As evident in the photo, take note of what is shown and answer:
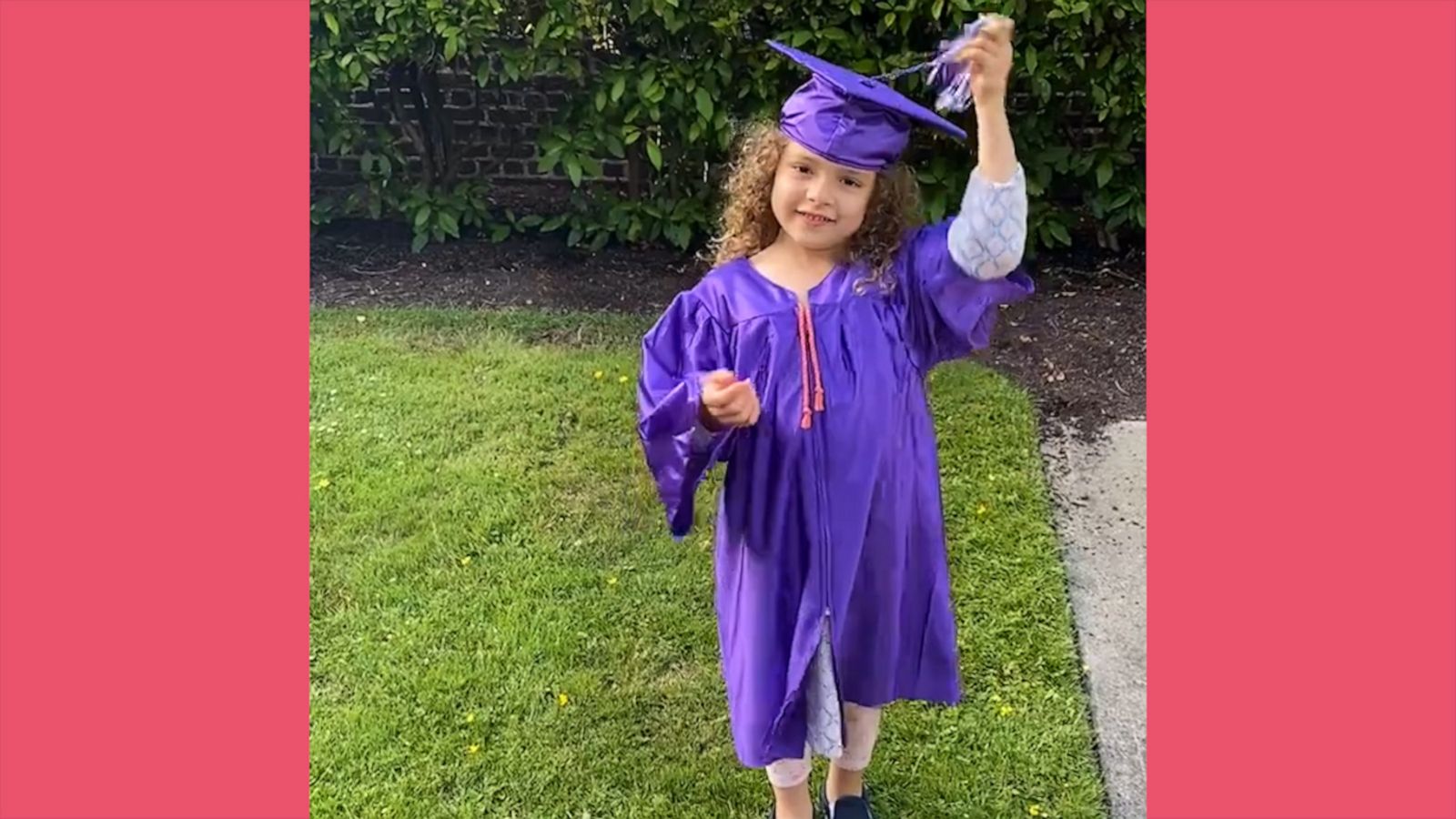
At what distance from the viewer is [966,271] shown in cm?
221

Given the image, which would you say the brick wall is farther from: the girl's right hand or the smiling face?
the girl's right hand

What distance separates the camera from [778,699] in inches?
95.5

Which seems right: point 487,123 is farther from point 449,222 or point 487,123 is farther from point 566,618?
point 566,618

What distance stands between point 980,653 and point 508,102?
13.9 feet

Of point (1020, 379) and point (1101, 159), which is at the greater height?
point (1101, 159)

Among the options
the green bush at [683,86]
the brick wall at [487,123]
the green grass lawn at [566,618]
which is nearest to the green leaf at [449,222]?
the green bush at [683,86]

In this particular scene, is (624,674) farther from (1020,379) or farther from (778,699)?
(1020,379)

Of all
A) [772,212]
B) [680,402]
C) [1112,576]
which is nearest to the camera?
[680,402]

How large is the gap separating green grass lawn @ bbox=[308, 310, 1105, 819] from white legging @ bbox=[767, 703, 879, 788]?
1.20 feet

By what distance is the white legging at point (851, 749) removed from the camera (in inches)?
104

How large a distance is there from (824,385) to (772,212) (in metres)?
0.36

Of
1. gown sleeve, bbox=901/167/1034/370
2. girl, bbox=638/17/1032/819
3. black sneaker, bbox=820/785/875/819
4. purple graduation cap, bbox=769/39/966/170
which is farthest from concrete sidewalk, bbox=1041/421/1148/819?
purple graduation cap, bbox=769/39/966/170

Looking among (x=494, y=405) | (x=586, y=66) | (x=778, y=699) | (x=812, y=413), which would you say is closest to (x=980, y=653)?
(x=778, y=699)

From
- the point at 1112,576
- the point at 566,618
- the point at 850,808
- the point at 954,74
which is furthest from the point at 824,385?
the point at 1112,576
